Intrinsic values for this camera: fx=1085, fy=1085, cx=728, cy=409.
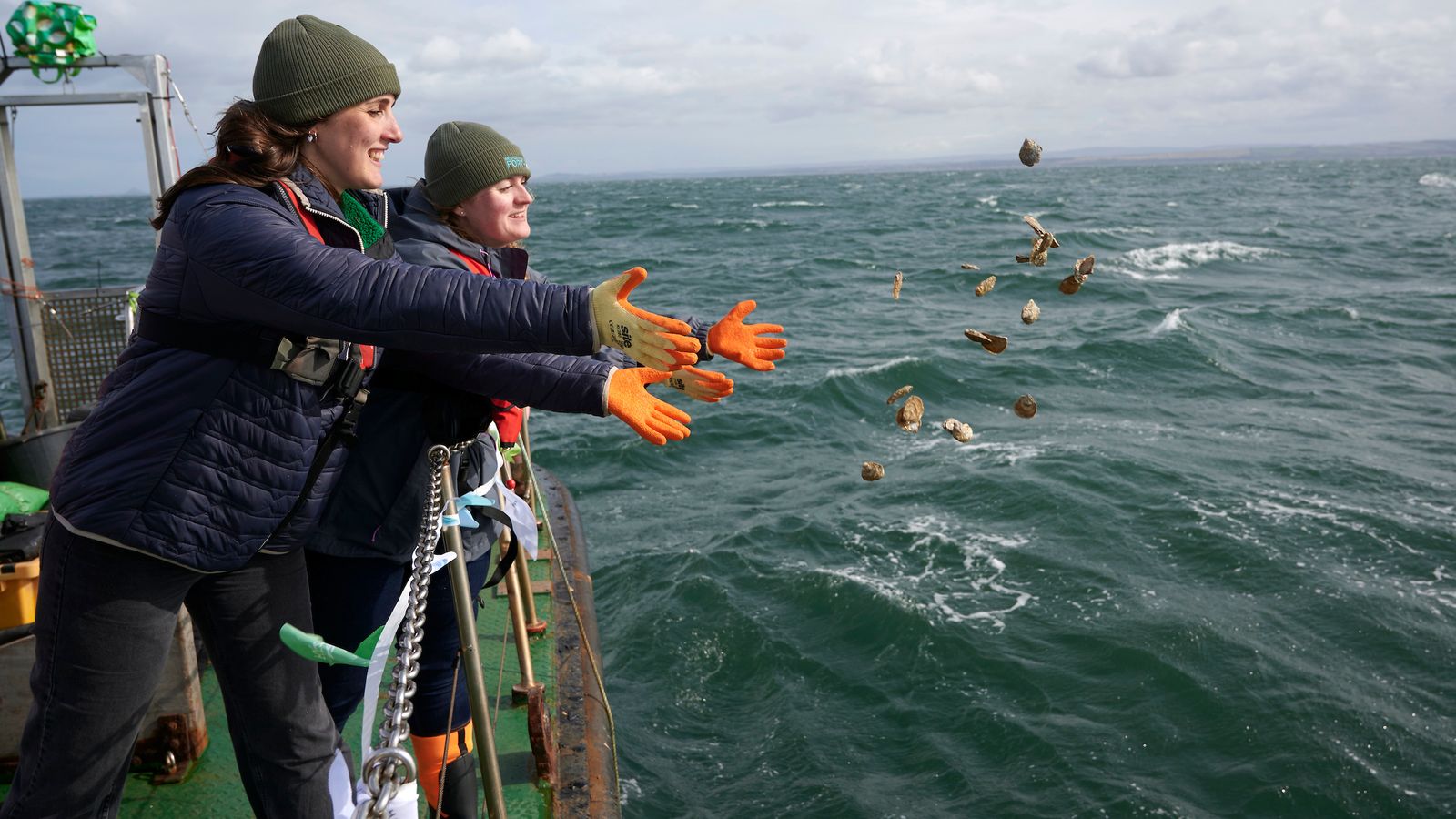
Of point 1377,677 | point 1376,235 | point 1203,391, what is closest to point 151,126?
point 1377,677

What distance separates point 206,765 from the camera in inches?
138

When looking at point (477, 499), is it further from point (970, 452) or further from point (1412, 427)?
point (1412, 427)

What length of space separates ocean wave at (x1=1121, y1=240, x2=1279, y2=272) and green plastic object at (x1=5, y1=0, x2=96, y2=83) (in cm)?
2198

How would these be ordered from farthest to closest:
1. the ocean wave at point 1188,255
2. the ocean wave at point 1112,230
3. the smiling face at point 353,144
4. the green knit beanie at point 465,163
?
1. the ocean wave at point 1112,230
2. the ocean wave at point 1188,255
3. the green knit beanie at point 465,163
4. the smiling face at point 353,144

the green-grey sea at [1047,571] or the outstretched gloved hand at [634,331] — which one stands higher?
the outstretched gloved hand at [634,331]

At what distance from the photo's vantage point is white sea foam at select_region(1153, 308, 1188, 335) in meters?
16.4

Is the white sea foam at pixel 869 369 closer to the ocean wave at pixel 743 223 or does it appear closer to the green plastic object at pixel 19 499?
the green plastic object at pixel 19 499

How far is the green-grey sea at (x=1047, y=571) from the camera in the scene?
561 centimetres

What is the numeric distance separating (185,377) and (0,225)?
16.5 feet

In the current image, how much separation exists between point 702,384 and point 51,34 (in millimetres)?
4642

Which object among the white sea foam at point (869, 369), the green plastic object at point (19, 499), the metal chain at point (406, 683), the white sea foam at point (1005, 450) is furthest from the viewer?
the white sea foam at point (869, 369)

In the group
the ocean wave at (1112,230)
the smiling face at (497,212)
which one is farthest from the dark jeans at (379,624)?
the ocean wave at (1112,230)

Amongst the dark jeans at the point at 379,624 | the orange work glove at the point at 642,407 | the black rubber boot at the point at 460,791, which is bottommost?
the black rubber boot at the point at 460,791

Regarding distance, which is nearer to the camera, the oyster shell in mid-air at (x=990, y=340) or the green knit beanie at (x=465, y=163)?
the green knit beanie at (x=465, y=163)
